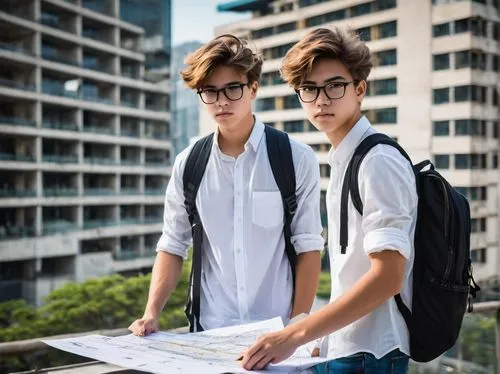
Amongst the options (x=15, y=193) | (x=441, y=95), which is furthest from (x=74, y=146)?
(x=441, y=95)

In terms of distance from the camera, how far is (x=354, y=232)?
79 centimetres

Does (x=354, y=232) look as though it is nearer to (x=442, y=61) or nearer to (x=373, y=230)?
(x=373, y=230)

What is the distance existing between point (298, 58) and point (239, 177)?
0.33 m

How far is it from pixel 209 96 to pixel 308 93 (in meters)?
0.25

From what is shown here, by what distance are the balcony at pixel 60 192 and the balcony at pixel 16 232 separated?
1.41m

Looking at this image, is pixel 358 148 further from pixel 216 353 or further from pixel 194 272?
pixel 194 272

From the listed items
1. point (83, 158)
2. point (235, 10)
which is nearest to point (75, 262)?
point (83, 158)

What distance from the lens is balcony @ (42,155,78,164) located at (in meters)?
23.7

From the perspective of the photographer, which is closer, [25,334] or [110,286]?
[25,334]

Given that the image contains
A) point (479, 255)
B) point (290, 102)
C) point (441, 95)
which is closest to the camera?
point (479, 255)

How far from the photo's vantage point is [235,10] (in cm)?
2764

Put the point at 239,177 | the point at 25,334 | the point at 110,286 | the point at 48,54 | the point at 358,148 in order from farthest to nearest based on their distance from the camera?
1. the point at 48,54
2. the point at 110,286
3. the point at 25,334
4. the point at 239,177
5. the point at 358,148

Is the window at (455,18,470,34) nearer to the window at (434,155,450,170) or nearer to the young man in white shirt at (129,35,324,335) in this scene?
the window at (434,155,450,170)

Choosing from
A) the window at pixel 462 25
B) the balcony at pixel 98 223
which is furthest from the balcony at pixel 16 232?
the window at pixel 462 25
